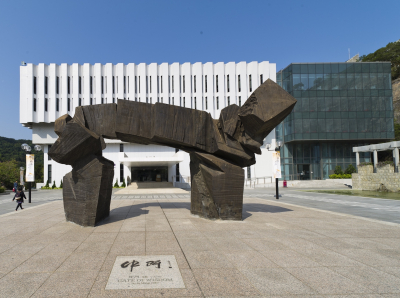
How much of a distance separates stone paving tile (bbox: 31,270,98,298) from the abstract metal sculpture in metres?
3.55

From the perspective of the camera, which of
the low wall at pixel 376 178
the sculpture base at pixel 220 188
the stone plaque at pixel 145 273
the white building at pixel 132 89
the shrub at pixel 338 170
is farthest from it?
the shrub at pixel 338 170

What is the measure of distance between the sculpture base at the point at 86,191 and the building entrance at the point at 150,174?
120 ft

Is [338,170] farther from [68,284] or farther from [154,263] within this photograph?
[68,284]

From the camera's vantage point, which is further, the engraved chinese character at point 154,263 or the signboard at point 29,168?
the signboard at point 29,168

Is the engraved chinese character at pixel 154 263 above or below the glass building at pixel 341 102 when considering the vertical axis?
below

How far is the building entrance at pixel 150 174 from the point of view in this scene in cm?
4406

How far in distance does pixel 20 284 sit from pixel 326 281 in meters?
4.30

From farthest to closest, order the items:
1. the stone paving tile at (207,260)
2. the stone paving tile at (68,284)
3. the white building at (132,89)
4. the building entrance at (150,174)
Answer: the building entrance at (150,174), the white building at (132,89), the stone paving tile at (207,260), the stone paving tile at (68,284)

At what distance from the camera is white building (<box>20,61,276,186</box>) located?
3619 centimetres

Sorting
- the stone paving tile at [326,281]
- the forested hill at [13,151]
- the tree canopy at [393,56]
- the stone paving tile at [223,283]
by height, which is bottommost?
the stone paving tile at [326,281]

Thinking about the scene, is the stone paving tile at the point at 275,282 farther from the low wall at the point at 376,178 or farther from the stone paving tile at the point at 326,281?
the low wall at the point at 376,178

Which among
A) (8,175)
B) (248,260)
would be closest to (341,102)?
(248,260)

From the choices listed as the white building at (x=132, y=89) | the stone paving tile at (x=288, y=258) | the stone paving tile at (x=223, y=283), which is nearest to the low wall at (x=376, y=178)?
the white building at (x=132, y=89)

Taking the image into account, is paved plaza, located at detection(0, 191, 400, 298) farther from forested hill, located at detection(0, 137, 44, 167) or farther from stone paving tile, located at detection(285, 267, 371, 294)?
forested hill, located at detection(0, 137, 44, 167)
